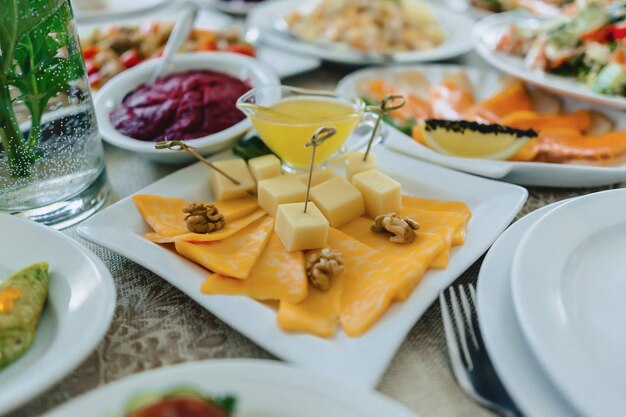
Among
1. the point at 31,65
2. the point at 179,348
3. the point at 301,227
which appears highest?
the point at 31,65

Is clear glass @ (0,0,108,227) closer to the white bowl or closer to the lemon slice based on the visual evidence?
the white bowl

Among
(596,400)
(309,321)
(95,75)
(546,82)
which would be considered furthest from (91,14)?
(596,400)

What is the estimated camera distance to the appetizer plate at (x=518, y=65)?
154 centimetres

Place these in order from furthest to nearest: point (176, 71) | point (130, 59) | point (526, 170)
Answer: point (130, 59) → point (176, 71) → point (526, 170)

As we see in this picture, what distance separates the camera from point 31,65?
3.38 ft

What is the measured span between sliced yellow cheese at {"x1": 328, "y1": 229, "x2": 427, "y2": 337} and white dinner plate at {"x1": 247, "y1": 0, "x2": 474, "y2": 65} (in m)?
1.07

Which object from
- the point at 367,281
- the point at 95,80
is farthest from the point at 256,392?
the point at 95,80

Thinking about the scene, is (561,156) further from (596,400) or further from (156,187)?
(156,187)

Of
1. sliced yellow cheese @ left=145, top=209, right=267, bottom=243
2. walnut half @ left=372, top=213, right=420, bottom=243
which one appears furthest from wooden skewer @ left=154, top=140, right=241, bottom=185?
walnut half @ left=372, top=213, right=420, bottom=243

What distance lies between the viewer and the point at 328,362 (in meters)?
0.81

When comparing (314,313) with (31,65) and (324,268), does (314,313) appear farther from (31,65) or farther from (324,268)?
(31,65)

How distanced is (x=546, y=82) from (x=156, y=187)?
1.15 meters

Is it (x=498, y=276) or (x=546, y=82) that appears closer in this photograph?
(x=498, y=276)

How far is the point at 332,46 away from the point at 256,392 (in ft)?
5.19
